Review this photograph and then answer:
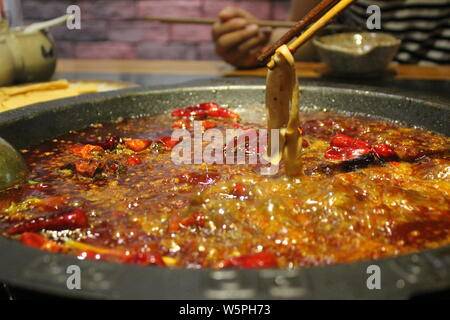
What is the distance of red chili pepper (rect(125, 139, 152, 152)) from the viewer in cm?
197

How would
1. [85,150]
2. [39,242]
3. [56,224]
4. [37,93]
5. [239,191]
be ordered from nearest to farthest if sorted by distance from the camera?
1. [39,242]
2. [56,224]
3. [239,191]
4. [85,150]
5. [37,93]

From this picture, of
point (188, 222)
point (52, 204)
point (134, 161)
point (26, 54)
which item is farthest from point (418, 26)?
point (52, 204)

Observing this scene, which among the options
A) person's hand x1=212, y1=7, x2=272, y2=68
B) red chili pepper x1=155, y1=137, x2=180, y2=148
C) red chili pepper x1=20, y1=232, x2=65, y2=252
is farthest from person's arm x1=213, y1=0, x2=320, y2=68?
red chili pepper x1=20, y1=232, x2=65, y2=252

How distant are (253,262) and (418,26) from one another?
13.7 feet

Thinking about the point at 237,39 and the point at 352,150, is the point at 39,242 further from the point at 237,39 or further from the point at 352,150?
the point at 237,39

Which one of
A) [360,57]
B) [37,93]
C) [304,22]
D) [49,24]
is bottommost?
[304,22]

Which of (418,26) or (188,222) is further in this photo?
(418,26)

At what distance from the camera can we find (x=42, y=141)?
2.16 m

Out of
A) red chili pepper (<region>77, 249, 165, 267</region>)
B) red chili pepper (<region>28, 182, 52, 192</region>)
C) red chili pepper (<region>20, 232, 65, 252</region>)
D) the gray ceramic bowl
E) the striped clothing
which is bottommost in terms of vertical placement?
red chili pepper (<region>77, 249, 165, 267</region>)

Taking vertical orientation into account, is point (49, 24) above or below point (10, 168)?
above

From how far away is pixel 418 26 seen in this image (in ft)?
14.8

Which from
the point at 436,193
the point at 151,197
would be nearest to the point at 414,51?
the point at 436,193

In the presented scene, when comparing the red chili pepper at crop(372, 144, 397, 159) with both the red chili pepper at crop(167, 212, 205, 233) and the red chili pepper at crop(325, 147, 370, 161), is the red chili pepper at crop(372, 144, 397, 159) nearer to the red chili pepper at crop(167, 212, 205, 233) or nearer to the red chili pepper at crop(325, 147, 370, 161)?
the red chili pepper at crop(325, 147, 370, 161)

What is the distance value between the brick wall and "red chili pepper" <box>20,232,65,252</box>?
17.3ft
